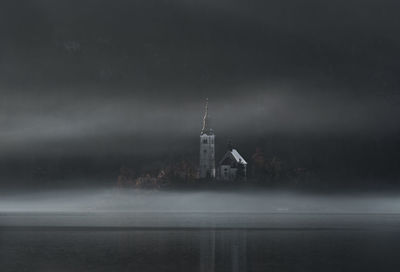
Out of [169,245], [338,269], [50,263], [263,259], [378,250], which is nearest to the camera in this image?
[338,269]

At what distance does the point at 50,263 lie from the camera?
275 ft

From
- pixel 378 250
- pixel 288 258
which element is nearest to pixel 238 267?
pixel 288 258

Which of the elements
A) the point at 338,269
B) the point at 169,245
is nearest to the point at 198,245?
the point at 169,245

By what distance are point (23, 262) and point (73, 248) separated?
2493 cm

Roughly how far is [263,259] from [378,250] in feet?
90.0

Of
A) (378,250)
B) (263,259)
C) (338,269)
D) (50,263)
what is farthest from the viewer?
(378,250)

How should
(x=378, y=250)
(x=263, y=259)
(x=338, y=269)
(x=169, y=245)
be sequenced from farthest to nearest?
(x=169, y=245) → (x=378, y=250) → (x=263, y=259) → (x=338, y=269)

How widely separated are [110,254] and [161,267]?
2182cm

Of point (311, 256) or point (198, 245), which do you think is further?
point (198, 245)

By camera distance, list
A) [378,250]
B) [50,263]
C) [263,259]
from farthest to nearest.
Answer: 1. [378,250]
2. [263,259]
3. [50,263]

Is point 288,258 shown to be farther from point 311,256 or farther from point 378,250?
point 378,250

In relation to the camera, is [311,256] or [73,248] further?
[73,248]

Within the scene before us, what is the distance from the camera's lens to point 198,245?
392 ft

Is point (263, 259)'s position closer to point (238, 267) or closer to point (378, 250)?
point (238, 267)
